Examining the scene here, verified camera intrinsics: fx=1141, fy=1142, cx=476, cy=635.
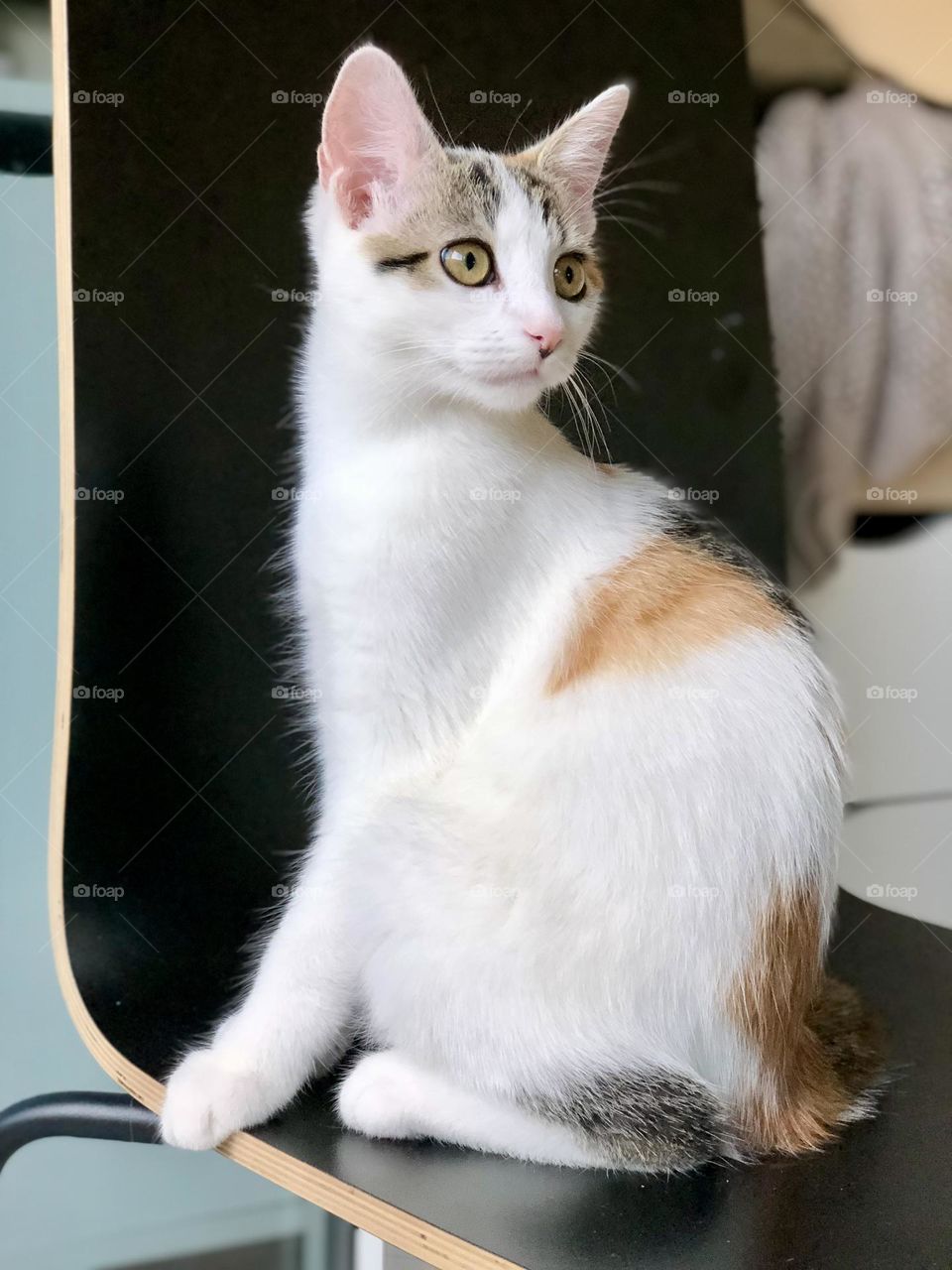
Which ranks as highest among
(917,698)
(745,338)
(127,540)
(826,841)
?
(745,338)

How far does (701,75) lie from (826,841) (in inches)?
42.3

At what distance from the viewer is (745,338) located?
63.9 inches

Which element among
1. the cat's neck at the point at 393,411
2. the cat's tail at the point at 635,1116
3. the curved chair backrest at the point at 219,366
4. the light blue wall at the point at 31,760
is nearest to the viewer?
the cat's tail at the point at 635,1116

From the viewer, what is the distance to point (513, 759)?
0.98 meters

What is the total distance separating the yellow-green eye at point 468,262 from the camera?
39.0 inches

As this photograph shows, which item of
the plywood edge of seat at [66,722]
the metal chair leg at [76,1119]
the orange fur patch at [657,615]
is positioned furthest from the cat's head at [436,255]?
the metal chair leg at [76,1119]

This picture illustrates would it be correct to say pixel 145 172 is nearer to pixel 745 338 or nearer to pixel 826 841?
pixel 745 338

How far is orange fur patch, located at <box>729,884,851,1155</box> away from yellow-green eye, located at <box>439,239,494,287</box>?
595mm

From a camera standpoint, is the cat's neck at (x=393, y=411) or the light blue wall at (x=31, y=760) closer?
the cat's neck at (x=393, y=411)

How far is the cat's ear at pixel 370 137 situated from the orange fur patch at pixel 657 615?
0.40m

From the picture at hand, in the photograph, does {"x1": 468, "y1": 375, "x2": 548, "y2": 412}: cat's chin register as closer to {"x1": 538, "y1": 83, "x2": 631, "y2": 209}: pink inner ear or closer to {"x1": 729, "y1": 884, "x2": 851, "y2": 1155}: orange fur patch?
{"x1": 538, "y1": 83, "x2": 631, "y2": 209}: pink inner ear

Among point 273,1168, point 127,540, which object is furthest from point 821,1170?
point 127,540

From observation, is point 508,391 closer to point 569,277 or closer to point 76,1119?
point 569,277

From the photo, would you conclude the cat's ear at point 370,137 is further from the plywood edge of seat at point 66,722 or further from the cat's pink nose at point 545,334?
the plywood edge of seat at point 66,722
